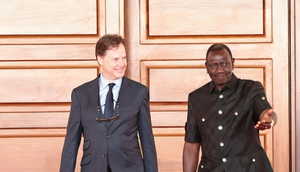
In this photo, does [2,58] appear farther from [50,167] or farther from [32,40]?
[50,167]

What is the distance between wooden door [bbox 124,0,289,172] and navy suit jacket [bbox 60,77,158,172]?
2.72 feet

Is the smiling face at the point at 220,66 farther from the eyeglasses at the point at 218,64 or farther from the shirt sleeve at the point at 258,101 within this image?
the shirt sleeve at the point at 258,101

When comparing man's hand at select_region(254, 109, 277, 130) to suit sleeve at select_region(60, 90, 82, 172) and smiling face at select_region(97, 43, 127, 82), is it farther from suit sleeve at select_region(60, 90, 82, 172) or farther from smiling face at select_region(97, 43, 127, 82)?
suit sleeve at select_region(60, 90, 82, 172)

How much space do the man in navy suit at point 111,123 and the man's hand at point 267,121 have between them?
0.80 m

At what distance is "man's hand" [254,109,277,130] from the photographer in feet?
5.75

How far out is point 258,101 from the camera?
2.03 metres

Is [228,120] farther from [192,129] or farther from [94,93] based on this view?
[94,93]

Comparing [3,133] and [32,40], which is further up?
[32,40]

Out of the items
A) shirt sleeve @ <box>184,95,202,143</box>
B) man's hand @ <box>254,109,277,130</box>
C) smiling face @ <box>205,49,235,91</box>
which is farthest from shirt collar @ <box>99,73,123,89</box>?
man's hand @ <box>254,109,277,130</box>

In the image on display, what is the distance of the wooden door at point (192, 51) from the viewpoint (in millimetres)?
3191

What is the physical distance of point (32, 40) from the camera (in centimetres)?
325

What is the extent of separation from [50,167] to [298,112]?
229cm

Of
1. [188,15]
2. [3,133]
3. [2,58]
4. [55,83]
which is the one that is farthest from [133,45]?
[3,133]

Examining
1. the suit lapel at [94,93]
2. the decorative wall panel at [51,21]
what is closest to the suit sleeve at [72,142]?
the suit lapel at [94,93]
